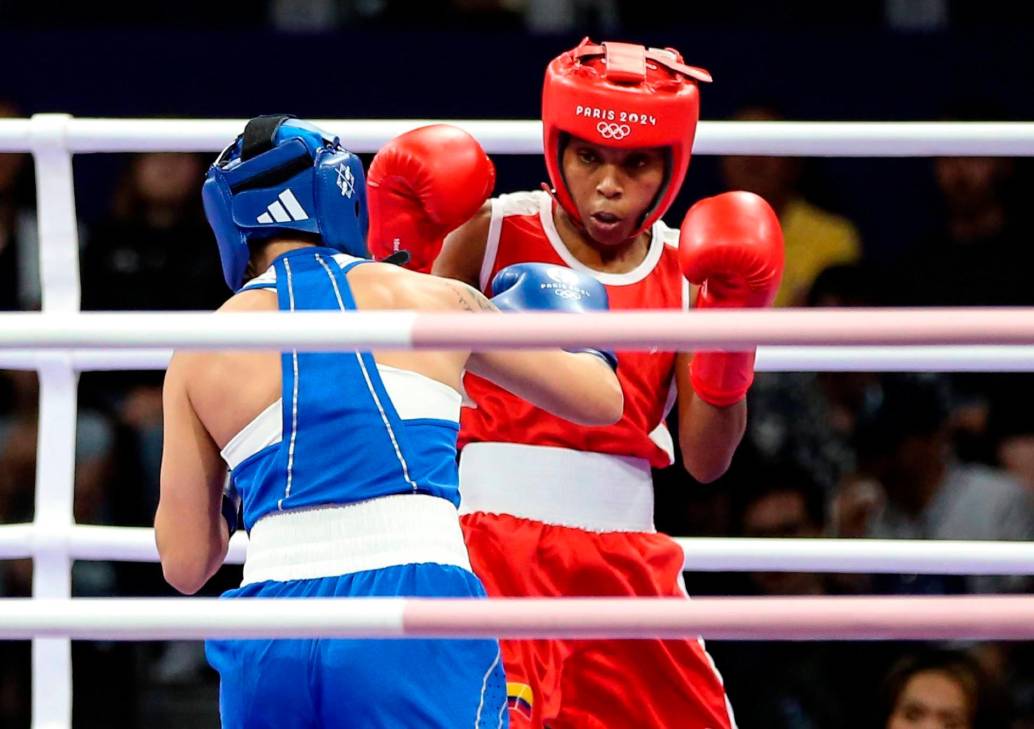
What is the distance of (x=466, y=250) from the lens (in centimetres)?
254

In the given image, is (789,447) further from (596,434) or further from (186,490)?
(186,490)

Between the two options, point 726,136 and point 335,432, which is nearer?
point 335,432

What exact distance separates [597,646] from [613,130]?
28.7 inches

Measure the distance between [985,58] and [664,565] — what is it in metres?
2.78

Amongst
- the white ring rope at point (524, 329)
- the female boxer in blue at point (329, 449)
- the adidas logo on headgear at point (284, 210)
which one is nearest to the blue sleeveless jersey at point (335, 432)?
the female boxer in blue at point (329, 449)

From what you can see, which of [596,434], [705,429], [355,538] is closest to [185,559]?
[355,538]

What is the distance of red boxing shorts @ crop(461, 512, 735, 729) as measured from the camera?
7.78ft

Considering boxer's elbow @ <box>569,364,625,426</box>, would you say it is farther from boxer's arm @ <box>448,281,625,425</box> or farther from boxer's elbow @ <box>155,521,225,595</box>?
boxer's elbow @ <box>155,521,225,595</box>

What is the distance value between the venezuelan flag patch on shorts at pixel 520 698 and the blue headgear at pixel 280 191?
2.08 ft

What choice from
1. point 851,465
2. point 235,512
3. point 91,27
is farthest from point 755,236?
point 91,27

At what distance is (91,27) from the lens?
200 inches

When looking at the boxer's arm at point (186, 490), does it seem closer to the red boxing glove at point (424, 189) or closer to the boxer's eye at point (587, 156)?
the red boxing glove at point (424, 189)

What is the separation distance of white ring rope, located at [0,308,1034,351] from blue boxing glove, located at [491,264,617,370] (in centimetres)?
45

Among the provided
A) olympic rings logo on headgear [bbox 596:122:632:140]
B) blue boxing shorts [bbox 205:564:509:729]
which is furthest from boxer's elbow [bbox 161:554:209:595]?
olympic rings logo on headgear [bbox 596:122:632:140]
